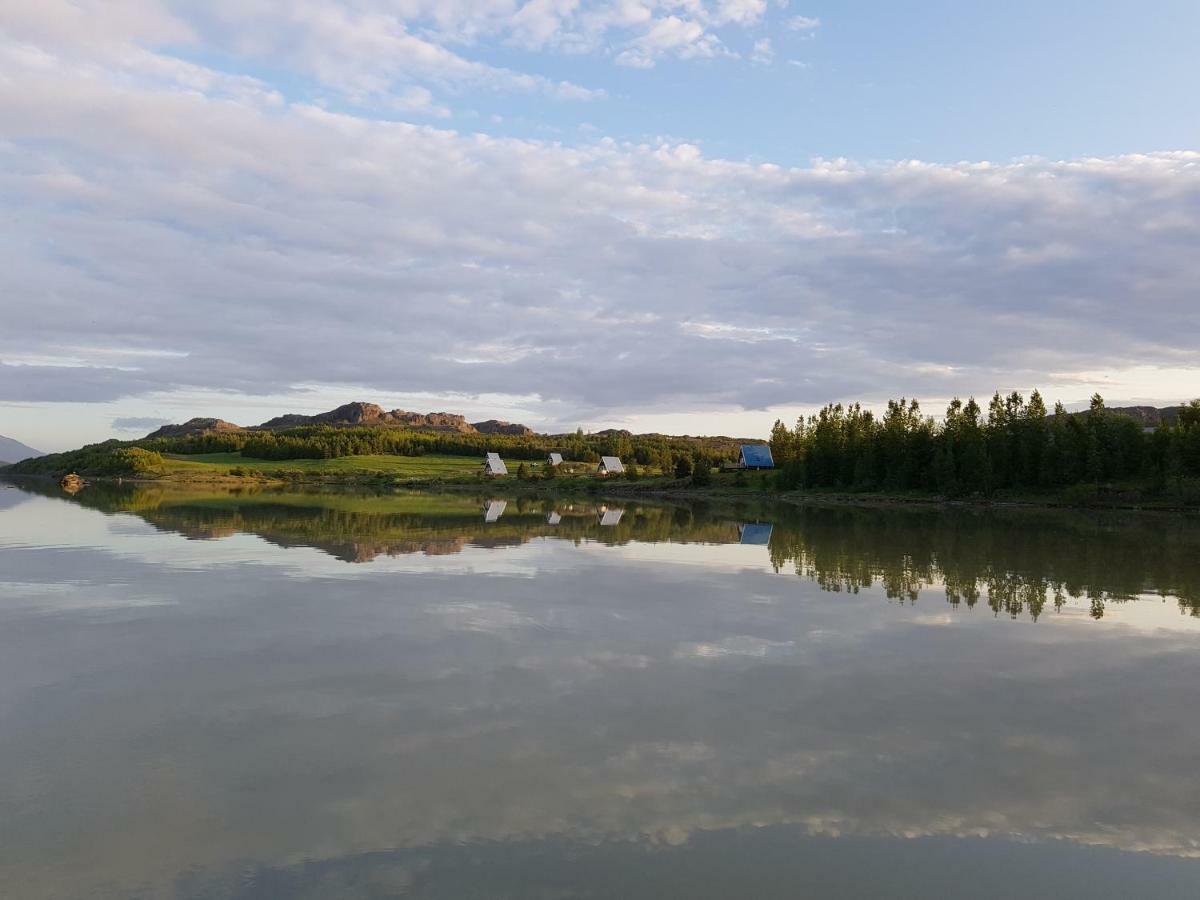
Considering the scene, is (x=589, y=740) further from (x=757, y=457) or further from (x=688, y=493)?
(x=757, y=457)

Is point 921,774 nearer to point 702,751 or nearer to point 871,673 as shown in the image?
point 702,751

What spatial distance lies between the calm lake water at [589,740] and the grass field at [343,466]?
11568 centimetres

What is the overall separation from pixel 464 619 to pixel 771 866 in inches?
401

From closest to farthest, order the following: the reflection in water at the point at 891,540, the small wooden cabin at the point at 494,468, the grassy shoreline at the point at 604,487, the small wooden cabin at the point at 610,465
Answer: the reflection in water at the point at 891,540, the grassy shoreline at the point at 604,487, the small wooden cabin at the point at 494,468, the small wooden cabin at the point at 610,465

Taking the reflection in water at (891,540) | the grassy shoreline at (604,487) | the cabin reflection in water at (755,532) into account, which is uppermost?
the grassy shoreline at (604,487)

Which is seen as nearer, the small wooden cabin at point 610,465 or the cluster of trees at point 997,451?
the cluster of trees at point 997,451

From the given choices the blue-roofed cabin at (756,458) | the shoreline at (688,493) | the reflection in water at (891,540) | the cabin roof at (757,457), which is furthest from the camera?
the cabin roof at (757,457)

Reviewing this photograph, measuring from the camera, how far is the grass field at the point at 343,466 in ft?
463

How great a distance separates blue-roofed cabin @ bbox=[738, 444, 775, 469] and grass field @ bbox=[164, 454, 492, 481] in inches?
1708

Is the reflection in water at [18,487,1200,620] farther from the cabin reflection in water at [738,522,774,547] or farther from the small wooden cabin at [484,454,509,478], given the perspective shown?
the small wooden cabin at [484,454,509,478]

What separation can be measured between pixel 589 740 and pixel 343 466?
6163 inches

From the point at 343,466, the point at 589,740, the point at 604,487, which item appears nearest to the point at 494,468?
the point at 343,466

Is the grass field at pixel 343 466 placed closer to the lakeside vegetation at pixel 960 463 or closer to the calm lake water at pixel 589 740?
the lakeside vegetation at pixel 960 463

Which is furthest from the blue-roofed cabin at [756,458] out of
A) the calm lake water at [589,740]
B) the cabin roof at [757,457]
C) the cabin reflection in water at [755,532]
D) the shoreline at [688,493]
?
the calm lake water at [589,740]
